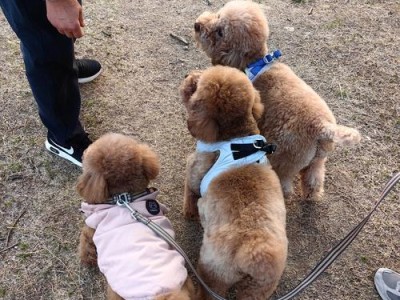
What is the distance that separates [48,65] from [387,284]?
2.59 m

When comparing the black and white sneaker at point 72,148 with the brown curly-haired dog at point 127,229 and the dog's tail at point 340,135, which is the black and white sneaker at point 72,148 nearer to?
the brown curly-haired dog at point 127,229

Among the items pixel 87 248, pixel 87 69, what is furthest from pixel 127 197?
pixel 87 69

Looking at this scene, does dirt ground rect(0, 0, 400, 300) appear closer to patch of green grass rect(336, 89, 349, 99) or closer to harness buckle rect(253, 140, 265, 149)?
patch of green grass rect(336, 89, 349, 99)

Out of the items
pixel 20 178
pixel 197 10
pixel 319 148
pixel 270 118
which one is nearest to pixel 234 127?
pixel 270 118

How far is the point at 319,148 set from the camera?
2604 mm

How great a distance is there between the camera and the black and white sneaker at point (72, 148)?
10.1 feet

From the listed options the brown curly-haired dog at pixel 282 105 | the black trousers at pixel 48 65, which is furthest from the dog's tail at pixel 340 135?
the black trousers at pixel 48 65

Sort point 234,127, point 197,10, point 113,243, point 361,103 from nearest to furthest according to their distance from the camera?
point 113,243 < point 234,127 < point 361,103 < point 197,10

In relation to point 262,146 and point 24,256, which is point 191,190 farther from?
point 24,256

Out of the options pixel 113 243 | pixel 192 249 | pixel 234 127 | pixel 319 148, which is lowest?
pixel 192 249

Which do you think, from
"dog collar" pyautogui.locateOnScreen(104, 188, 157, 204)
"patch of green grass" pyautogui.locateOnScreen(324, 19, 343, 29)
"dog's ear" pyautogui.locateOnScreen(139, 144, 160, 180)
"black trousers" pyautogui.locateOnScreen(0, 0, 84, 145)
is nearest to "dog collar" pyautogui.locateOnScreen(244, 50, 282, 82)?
"dog's ear" pyautogui.locateOnScreen(139, 144, 160, 180)

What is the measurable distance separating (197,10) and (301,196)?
8.27ft

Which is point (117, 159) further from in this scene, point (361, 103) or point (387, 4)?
point (387, 4)

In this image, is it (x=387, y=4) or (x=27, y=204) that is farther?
(x=387, y=4)
